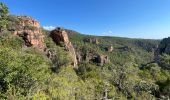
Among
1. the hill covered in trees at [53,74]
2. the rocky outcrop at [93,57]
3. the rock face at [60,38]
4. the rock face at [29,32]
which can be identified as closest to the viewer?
the hill covered in trees at [53,74]

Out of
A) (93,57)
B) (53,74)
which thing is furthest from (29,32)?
(93,57)

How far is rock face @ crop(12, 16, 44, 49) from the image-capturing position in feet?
331

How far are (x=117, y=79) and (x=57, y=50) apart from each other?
3961cm

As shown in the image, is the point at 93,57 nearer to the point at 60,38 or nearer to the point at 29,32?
the point at 60,38

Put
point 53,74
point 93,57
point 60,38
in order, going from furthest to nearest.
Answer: point 93,57, point 60,38, point 53,74

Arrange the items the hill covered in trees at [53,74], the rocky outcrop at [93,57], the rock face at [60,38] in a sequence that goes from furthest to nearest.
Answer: the rocky outcrop at [93,57], the rock face at [60,38], the hill covered in trees at [53,74]

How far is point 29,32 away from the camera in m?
103

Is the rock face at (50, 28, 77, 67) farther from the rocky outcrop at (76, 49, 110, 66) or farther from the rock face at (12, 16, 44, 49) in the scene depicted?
the rocky outcrop at (76, 49, 110, 66)

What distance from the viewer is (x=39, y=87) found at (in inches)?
1543

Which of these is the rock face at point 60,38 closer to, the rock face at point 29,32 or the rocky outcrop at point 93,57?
the rock face at point 29,32

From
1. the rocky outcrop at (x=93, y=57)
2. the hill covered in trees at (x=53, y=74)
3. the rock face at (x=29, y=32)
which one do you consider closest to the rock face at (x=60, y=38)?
the hill covered in trees at (x=53, y=74)

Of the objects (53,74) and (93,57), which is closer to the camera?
(53,74)

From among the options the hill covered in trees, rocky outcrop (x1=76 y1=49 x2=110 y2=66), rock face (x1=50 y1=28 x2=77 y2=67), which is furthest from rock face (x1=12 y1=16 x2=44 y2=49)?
rocky outcrop (x1=76 y1=49 x2=110 y2=66)

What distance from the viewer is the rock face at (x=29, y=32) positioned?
331 ft
